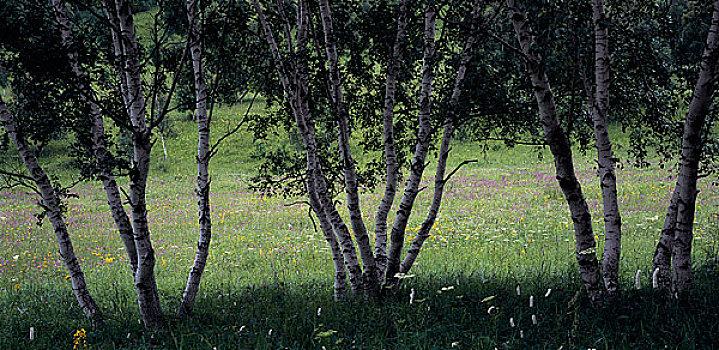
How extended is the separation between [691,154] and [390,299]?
398 centimetres

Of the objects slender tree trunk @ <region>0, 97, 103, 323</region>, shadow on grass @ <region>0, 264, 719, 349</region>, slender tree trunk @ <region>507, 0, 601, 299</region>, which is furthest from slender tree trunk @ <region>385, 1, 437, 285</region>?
slender tree trunk @ <region>0, 97, 103, 323</region>

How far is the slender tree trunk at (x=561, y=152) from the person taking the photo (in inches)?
207

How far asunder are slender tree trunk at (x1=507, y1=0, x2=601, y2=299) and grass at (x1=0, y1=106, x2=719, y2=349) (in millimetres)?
499

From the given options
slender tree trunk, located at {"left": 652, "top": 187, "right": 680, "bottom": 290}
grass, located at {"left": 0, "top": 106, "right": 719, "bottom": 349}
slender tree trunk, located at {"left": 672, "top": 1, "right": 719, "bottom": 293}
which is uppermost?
slender tree trunk, located at {"left": 672, "top": 1, "right": 719, "bottom": 293}

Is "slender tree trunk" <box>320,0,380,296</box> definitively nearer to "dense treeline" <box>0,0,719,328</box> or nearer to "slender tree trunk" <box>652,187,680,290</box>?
"dense treeline" <box>0,0,719,328</box>

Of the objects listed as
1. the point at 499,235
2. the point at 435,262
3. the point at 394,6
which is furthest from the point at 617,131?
the point at 394,6

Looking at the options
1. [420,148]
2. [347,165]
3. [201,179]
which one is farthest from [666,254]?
[201,179]

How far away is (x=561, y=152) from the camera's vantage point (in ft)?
17.9

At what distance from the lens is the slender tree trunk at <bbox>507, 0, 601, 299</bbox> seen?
5262 mm

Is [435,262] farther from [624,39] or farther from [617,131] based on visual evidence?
[617,131]

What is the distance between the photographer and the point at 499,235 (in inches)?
561

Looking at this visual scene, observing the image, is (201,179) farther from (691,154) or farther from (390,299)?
(691,154)

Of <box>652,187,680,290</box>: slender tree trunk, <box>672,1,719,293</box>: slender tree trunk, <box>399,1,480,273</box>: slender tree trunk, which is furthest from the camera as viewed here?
<box>399,1,480,273</box>: slender tree trunk

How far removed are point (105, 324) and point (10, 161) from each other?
159 ft
